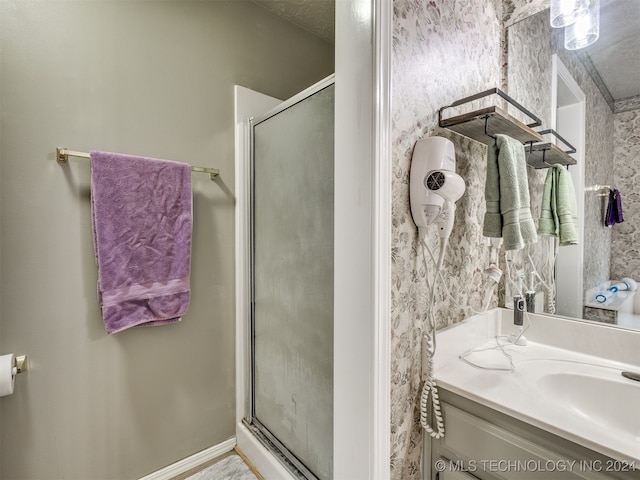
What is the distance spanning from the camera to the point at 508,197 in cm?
95

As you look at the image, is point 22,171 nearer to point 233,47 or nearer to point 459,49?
point 233,47

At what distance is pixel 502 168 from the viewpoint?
0.96 m

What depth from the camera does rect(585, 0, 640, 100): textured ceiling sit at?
100 centimetres

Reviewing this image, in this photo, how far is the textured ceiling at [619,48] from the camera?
1.00 m

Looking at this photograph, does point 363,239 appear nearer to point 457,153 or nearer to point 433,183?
point 433,183

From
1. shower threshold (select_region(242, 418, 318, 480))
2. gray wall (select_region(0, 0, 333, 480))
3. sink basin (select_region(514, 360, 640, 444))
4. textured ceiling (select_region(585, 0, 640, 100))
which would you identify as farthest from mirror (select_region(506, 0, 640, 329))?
gray wall (select_region(0, 0, 333, 480))

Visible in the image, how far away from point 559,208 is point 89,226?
1772 millimetres

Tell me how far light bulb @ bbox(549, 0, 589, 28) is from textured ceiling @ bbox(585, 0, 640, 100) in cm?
8

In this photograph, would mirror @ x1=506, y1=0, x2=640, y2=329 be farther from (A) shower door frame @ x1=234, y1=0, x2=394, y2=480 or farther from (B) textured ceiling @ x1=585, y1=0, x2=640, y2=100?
(A) shower door frame @ x1=234, y1=0, x2=394, y2=480

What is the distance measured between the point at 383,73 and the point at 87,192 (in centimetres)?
115

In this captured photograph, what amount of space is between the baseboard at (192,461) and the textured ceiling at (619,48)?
2162 mm

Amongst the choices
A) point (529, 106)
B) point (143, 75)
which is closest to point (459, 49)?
point (529, 106)

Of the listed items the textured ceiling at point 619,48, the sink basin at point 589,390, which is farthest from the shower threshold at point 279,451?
the textured ceiling at point 619,48

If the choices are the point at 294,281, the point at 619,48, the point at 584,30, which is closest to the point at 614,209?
the point at 619,48
